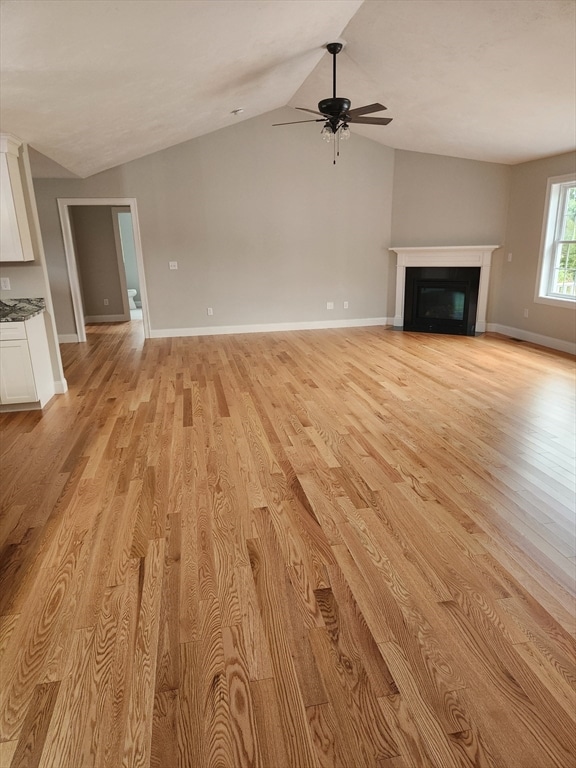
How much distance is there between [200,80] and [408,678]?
500 cm

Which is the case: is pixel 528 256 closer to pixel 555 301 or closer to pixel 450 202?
pixel 555 301

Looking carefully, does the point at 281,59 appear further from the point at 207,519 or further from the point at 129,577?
the point at 129,577

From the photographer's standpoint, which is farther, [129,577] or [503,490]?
[503,490]

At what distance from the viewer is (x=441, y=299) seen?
7809mm

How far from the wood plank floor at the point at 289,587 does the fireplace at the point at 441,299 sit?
3.55 meters

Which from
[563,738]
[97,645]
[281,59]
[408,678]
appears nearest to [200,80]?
[281,59]

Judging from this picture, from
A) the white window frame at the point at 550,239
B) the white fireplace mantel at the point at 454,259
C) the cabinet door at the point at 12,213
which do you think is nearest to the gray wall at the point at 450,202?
the white fireplace mantel at the point at 454,259

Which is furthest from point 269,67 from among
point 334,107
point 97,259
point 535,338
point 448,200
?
point 97,259

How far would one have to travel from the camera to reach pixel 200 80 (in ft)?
14.5

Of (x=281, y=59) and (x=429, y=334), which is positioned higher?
(x=281, y=59)

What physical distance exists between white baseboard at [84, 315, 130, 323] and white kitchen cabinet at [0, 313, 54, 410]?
5147 mm

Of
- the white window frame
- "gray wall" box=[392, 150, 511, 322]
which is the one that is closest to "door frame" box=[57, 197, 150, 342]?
"gray wall" box=[392, 150, 511, 322]

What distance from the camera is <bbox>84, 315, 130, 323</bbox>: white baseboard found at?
9375 mm

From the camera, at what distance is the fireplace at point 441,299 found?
296 inches
